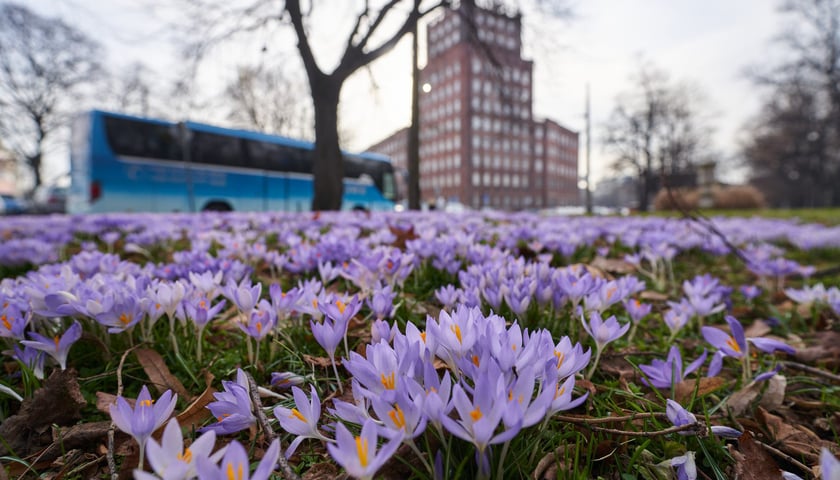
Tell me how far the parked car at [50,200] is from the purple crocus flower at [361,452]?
1114 inches

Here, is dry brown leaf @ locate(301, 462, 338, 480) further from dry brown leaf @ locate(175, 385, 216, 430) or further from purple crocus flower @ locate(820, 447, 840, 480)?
purple crocus flower @ locate(820, 447, 840, 480)

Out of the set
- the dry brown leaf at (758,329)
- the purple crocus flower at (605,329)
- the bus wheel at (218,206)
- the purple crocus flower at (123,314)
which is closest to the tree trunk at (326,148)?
the bus wheel at (218,206)

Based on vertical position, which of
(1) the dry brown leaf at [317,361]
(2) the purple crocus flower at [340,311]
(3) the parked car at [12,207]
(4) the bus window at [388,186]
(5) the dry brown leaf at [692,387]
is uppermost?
(4) the bus window at [388,186]

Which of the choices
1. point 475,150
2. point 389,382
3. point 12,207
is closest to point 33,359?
point 389,382

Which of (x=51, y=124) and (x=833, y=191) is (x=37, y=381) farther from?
(x=833, y=191)

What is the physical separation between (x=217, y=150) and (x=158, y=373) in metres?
15.6

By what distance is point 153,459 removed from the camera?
49 cm

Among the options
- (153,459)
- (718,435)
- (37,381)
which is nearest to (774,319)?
(718,435)

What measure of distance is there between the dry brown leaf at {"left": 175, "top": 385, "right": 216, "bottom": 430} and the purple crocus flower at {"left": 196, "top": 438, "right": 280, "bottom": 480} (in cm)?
36

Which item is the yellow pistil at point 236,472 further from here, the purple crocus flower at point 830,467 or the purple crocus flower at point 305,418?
the purple crocus flower at point 830,467

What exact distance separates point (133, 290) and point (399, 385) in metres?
0.89

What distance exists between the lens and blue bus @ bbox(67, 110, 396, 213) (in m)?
12.1

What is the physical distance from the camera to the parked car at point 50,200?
22.2m

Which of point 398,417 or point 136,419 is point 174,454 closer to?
point 136,419
